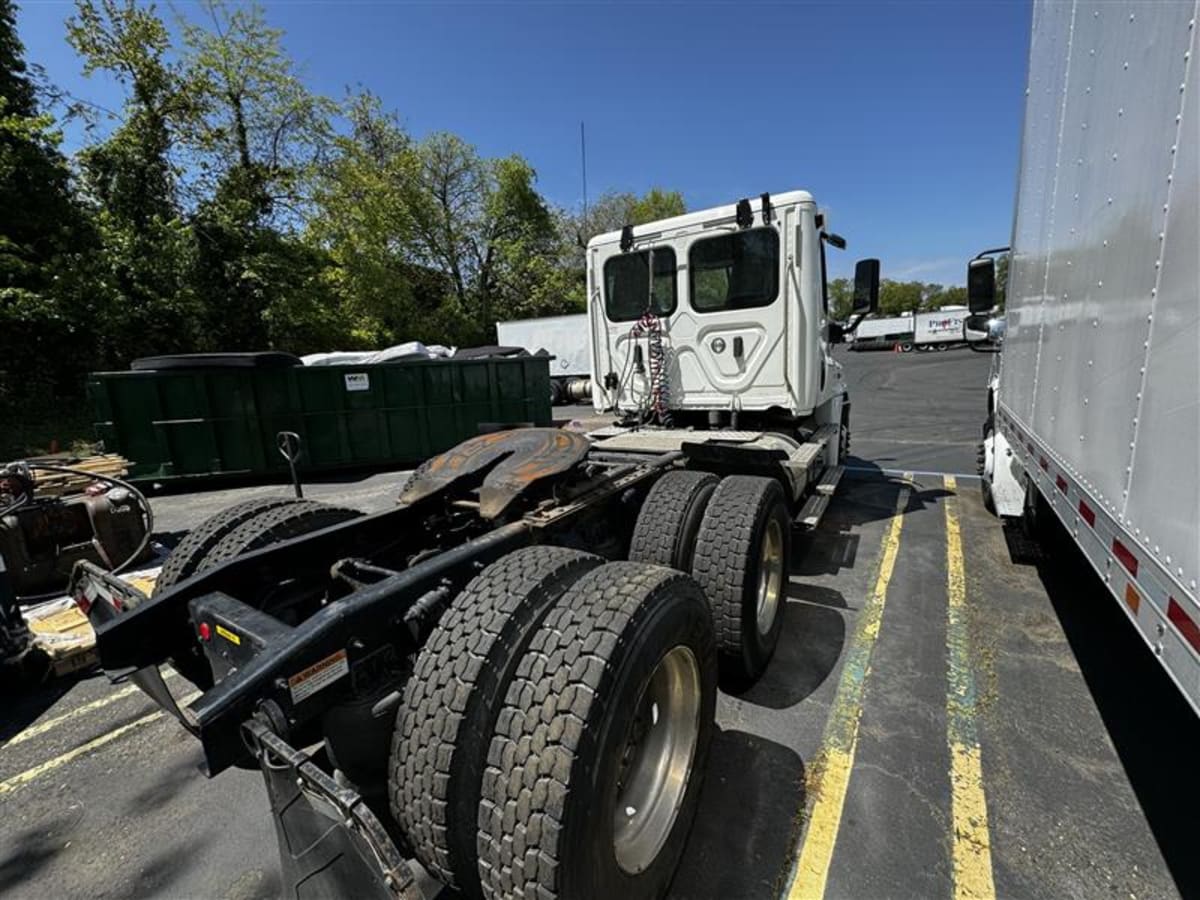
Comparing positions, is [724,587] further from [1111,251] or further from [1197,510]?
[1111,251]

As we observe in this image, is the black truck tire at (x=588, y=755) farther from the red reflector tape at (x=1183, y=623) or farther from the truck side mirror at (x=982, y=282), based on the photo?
the truck side mirror at (x=982, y=282)

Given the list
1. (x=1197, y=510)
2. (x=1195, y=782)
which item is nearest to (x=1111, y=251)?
(x=1197, y=510)

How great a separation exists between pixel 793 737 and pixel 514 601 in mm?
1904

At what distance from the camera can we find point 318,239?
21.8m

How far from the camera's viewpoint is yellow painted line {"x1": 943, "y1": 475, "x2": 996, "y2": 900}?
198 centimetres

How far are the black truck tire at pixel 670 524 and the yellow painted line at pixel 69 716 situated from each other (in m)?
2.85

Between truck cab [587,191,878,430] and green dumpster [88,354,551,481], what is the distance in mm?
5192

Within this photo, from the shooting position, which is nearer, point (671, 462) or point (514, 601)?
point (514, 601)

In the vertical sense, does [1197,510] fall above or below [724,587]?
above

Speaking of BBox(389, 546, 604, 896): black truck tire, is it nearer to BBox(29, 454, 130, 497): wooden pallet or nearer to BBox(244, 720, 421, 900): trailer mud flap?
BBox(244, 720, 421, 900): trailer mud flap

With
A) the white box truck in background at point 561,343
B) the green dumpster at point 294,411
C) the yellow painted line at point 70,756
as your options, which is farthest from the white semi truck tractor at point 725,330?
the white box truck in background at point 561,343

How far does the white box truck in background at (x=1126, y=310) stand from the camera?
1.36 meters

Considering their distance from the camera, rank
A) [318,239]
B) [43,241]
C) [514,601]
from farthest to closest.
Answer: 1. [318,239]
2. [43,241]
3. [514,601]

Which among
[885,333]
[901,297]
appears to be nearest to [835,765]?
[885,333]
